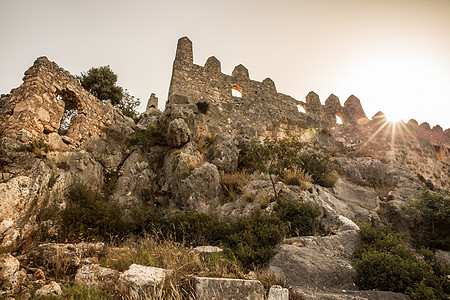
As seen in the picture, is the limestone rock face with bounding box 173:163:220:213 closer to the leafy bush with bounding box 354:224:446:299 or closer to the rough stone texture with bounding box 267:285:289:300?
the rough stone texture with bounding box 267:285:289:300

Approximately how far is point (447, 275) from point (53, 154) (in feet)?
33.9

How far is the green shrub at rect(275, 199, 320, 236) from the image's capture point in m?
6.74

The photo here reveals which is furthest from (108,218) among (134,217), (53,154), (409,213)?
(409,213)

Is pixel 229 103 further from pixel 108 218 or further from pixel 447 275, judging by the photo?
pixel 447 275

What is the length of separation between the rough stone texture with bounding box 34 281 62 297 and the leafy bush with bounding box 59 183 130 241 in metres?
2.19

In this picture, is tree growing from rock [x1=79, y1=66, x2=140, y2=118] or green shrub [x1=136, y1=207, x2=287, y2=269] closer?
green shrub [x1=136, y1=207, x2=287, y2=269]

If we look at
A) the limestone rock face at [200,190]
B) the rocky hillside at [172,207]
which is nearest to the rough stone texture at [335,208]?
the rocky hillside at [172,207]

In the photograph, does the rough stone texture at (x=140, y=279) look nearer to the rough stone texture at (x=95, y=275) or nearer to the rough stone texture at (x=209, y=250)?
the rough stone texture at (x=95, y=275)

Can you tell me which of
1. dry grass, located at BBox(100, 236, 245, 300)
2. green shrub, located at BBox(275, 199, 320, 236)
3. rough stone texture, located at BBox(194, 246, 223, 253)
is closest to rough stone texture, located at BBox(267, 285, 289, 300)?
dry grass, located at BBox(100, 236, 245, 300)

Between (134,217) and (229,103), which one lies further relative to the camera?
(229,103)

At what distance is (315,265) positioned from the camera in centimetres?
514

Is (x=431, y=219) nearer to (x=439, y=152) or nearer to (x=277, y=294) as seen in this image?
(x=277, y=294)

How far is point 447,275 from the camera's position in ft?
16.5

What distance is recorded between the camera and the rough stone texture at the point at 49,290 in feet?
11.9
